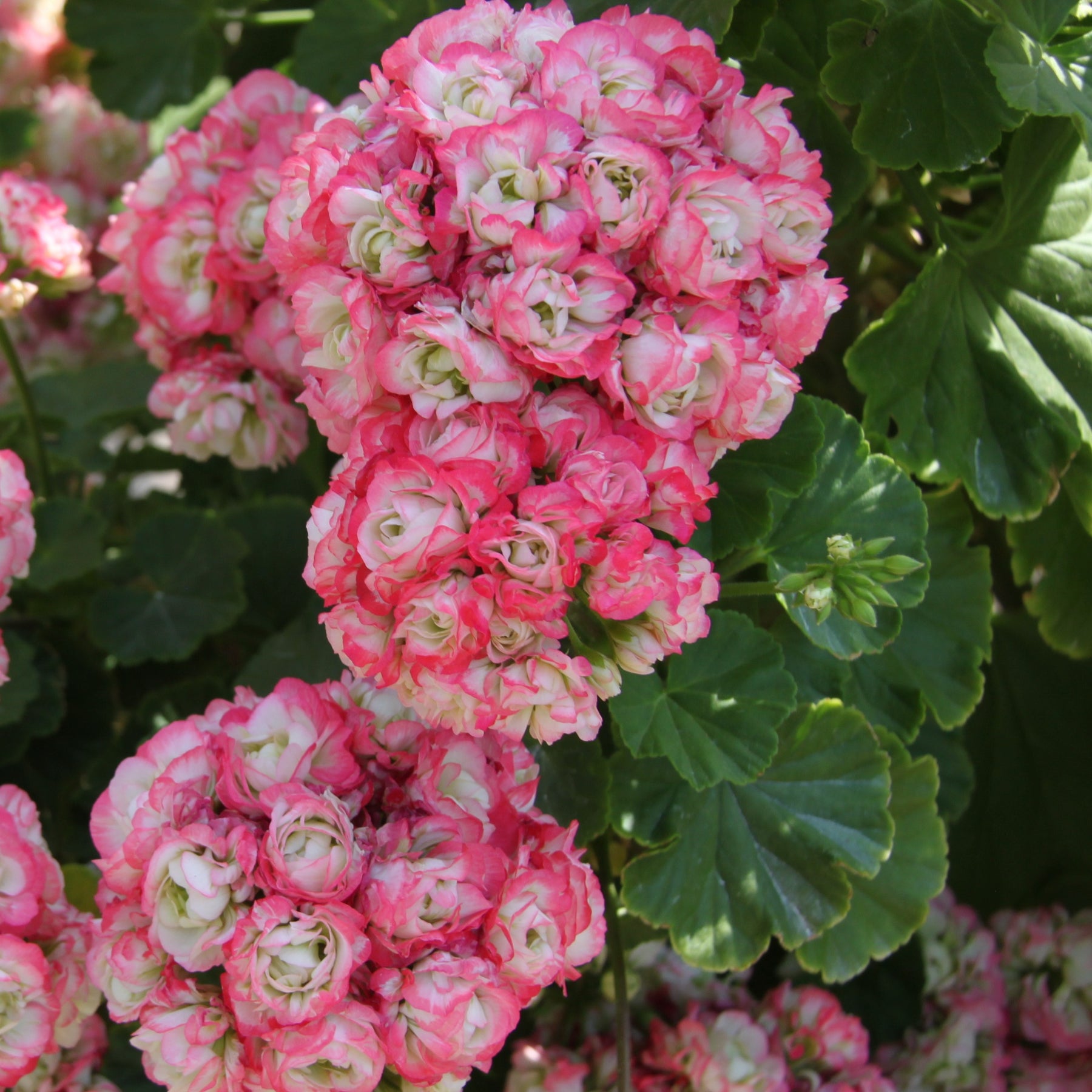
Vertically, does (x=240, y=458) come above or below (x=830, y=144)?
below

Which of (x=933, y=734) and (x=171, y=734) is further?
(x=933, y=734)

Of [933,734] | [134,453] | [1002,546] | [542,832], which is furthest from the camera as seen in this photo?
[134,453]

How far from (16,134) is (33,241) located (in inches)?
32.3

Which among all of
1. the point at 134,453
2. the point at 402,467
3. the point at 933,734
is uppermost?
the point at 402,467

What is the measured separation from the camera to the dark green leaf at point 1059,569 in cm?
98

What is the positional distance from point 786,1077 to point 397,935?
1.60 feet

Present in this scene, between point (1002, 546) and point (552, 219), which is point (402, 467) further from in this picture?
point (1002, 546)

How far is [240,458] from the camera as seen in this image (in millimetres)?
935

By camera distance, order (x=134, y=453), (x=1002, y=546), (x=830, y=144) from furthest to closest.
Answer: (x=134, y=453)
(x=1002, y=546)
(x=830, y=144)

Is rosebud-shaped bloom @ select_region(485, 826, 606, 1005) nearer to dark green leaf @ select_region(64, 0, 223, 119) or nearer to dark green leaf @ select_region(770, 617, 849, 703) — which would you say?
→ dark green leaf @ select_region(770, 617, 849, 703)

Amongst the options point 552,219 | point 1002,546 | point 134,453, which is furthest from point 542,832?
point 134,453

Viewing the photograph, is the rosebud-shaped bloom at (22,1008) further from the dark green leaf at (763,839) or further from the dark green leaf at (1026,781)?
the dark green leaf at (1026,781)

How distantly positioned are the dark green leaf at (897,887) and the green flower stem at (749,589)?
21 centimetres

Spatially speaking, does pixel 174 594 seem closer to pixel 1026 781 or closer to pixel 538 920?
pixel 538 920
